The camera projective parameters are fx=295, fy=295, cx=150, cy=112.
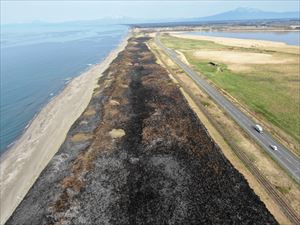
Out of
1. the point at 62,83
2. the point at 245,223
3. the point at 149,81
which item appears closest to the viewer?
the point at 245,223

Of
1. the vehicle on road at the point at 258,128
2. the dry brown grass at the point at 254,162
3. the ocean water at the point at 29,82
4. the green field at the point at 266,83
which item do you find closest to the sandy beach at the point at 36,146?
the ocean water at the point at 29,82

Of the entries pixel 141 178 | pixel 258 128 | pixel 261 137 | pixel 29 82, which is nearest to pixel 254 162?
pixel 261 137

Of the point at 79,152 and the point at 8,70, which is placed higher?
the point at 79,152

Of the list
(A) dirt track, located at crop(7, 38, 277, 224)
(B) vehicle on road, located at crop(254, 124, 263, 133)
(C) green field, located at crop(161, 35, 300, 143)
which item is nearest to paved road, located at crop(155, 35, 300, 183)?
(B) vehicle on road, located at crop(254, 124, 263, 133)

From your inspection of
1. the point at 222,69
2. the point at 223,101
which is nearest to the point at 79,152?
the point at 223,101

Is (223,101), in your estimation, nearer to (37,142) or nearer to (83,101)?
(83,101)

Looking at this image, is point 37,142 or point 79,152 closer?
point 79,152
